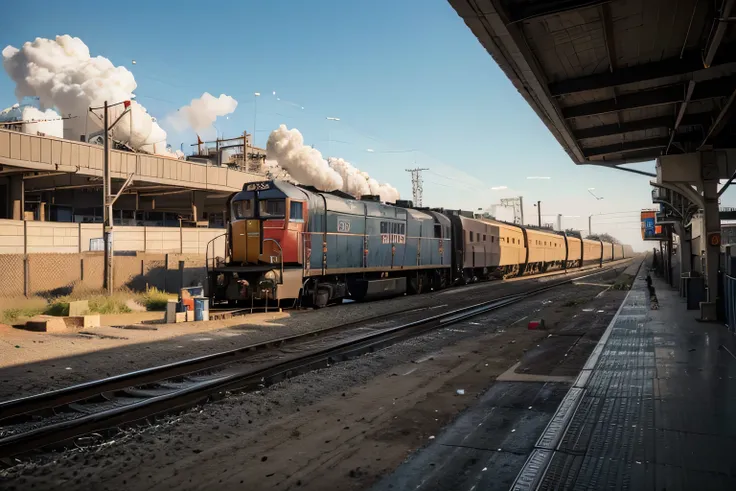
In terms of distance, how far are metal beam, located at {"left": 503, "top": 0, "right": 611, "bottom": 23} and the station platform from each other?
4.52m

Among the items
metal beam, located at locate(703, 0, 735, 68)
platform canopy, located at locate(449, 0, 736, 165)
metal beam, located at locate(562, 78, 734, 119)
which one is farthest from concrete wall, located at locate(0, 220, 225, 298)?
metal beam, located at locate(703, 0, 735, 68)

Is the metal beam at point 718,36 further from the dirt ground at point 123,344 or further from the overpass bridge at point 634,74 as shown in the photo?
the dirt ground at point 123,344

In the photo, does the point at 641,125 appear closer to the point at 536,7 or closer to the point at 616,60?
the point at 616,60

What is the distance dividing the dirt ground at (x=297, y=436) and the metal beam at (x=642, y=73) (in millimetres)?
4636

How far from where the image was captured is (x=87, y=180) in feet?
97.0

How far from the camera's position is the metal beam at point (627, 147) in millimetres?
12785

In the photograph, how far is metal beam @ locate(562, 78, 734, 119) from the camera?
862 centimetres

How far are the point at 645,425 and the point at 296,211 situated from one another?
1193cm

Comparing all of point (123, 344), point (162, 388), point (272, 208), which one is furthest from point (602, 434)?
point (272, 208)

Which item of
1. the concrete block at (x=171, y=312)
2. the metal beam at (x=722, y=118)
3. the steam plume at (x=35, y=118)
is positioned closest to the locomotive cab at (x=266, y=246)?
the concrete block at (x=171, y=312)

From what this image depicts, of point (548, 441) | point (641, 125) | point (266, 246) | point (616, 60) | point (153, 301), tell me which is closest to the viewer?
point (548, 441)

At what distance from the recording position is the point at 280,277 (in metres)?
15.0

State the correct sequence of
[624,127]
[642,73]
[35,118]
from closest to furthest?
[642,73]
[624,127]
[35,118]

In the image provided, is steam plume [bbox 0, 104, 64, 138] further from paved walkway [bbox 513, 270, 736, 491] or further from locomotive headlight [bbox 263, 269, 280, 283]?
paved walkway [bbox 513, 270, 736, 491]
